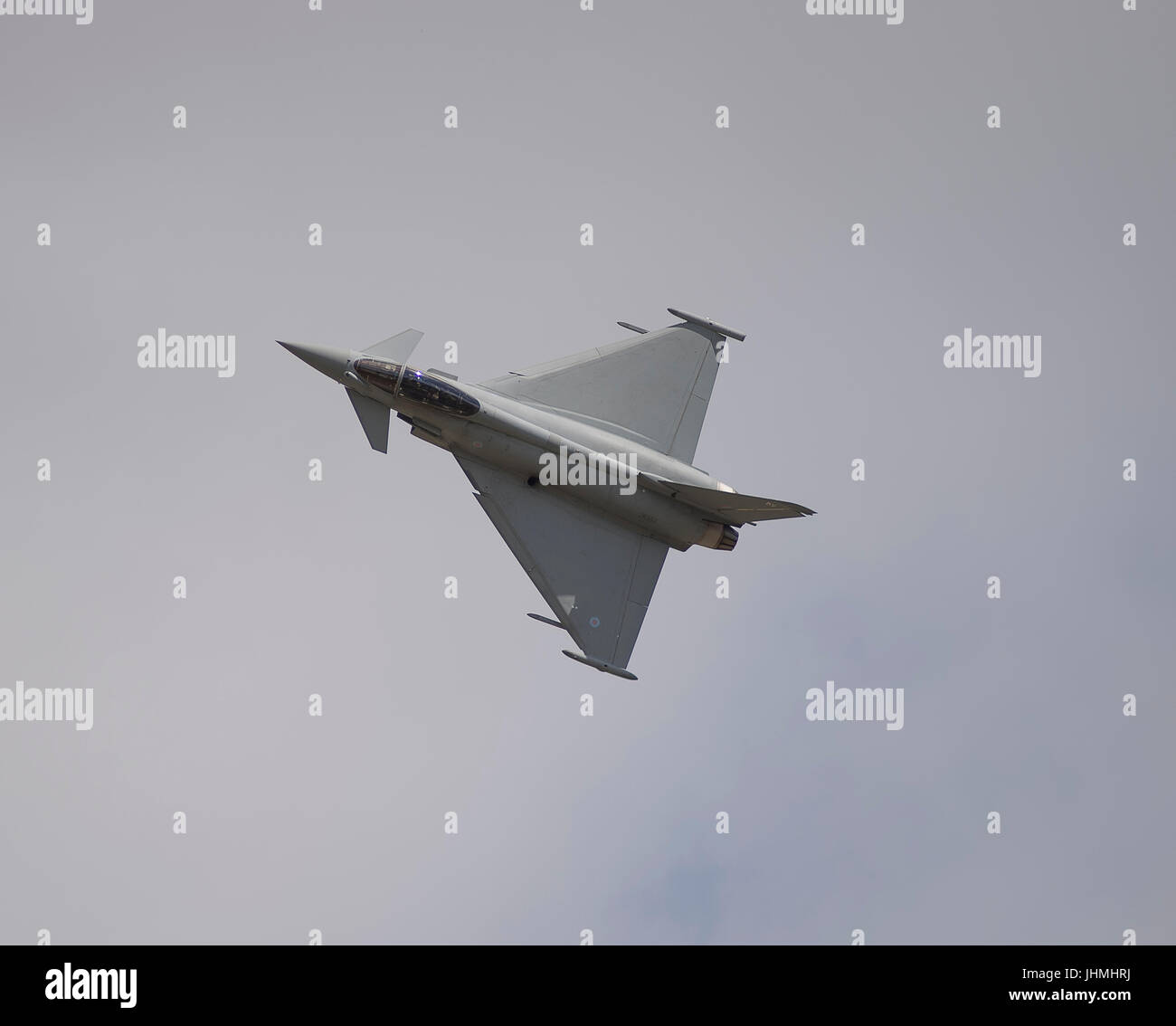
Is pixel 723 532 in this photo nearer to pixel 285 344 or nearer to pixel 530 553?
pixel 530 553

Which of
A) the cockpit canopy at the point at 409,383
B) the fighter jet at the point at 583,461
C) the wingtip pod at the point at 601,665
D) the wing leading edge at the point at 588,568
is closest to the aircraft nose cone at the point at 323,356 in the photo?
the fighter jet at the point at 583,461

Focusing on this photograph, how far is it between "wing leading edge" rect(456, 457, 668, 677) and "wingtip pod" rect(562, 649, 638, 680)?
0.08 ft

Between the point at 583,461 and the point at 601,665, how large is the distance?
17.5 feet

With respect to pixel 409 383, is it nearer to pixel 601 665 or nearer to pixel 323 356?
pixel 323 356

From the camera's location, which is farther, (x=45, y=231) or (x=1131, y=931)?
(x=45, y=231)

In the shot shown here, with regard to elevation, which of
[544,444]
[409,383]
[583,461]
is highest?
[409,383]

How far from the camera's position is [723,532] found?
35.8 m

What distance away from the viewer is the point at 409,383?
33.1m

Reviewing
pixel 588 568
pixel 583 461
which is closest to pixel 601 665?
pixel 588 568

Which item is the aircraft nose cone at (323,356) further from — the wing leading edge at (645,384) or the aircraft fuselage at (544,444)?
the wing leading edge at (645,384)

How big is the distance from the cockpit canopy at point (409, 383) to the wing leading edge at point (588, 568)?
3.56 meters
